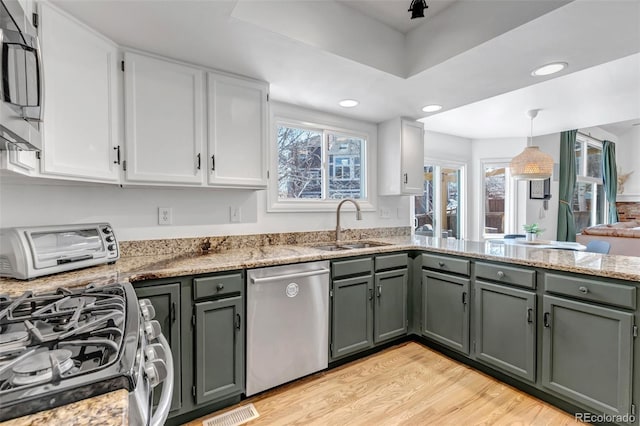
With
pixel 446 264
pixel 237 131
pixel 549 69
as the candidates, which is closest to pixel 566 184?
pixel 549 69

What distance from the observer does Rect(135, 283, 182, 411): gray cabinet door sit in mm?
1597

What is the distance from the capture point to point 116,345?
0.73 m

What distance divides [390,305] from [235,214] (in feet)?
4.92

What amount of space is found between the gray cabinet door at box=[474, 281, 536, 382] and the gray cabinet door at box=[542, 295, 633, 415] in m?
0.08

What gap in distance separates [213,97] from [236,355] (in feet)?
5.58

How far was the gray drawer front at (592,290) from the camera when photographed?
5.16 feet

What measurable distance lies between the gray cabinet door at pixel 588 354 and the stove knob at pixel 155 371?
2081 mm

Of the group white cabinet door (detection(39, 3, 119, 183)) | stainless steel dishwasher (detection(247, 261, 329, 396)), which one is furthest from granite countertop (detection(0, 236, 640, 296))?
white cabinet door (detection(39, 3, 119, 183))

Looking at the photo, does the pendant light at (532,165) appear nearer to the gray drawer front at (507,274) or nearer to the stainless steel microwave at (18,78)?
the gray drawer front at (507,274)

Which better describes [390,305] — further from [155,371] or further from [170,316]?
[155,371]

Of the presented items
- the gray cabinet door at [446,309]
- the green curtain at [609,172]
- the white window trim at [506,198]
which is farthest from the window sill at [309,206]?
the green curtain at [609,172]

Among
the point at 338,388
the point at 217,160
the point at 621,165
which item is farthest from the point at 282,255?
the point at 621,165

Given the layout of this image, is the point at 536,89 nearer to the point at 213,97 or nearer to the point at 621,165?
the point at 213,97

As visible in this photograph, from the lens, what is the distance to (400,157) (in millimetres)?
3205
